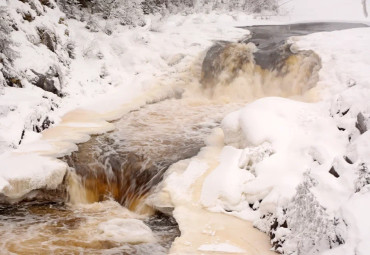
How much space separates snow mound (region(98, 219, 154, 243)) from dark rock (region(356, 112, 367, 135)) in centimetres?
340

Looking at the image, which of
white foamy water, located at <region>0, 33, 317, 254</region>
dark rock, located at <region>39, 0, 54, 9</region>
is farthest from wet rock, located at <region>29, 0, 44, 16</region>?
white foamy water, located at <region>0, 33, 317, 254</region>

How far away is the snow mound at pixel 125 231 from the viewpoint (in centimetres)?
510

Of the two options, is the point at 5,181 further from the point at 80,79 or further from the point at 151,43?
the point at 151,43

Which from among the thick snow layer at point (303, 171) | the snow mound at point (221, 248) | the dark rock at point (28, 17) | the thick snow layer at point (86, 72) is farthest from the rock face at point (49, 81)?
the snow mound at point (221, 248)

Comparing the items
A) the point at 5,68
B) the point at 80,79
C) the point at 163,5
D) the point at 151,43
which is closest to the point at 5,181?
the point at 5,68

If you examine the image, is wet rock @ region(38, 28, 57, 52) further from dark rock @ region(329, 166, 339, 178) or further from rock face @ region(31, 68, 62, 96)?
dark rock @ region(329, 166, 339, 178)

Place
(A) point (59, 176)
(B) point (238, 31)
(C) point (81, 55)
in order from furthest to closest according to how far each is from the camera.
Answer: (B) point (238, 31) → (C) point (81, 55) → (A) point (59, 176)

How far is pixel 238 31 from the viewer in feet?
46.3

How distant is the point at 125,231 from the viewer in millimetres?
5242

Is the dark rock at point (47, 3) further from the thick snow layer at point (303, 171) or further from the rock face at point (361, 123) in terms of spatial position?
the rock face at point (361, 123)

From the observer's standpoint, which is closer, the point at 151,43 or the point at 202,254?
the point at 202,254

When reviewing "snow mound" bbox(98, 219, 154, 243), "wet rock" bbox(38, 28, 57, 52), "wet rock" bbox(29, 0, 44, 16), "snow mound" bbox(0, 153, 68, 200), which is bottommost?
"snow mound" bbox(98, 219, 154, 243)

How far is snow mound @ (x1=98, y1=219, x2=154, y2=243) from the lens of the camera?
510 cm

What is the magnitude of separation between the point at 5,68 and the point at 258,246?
691 cm
